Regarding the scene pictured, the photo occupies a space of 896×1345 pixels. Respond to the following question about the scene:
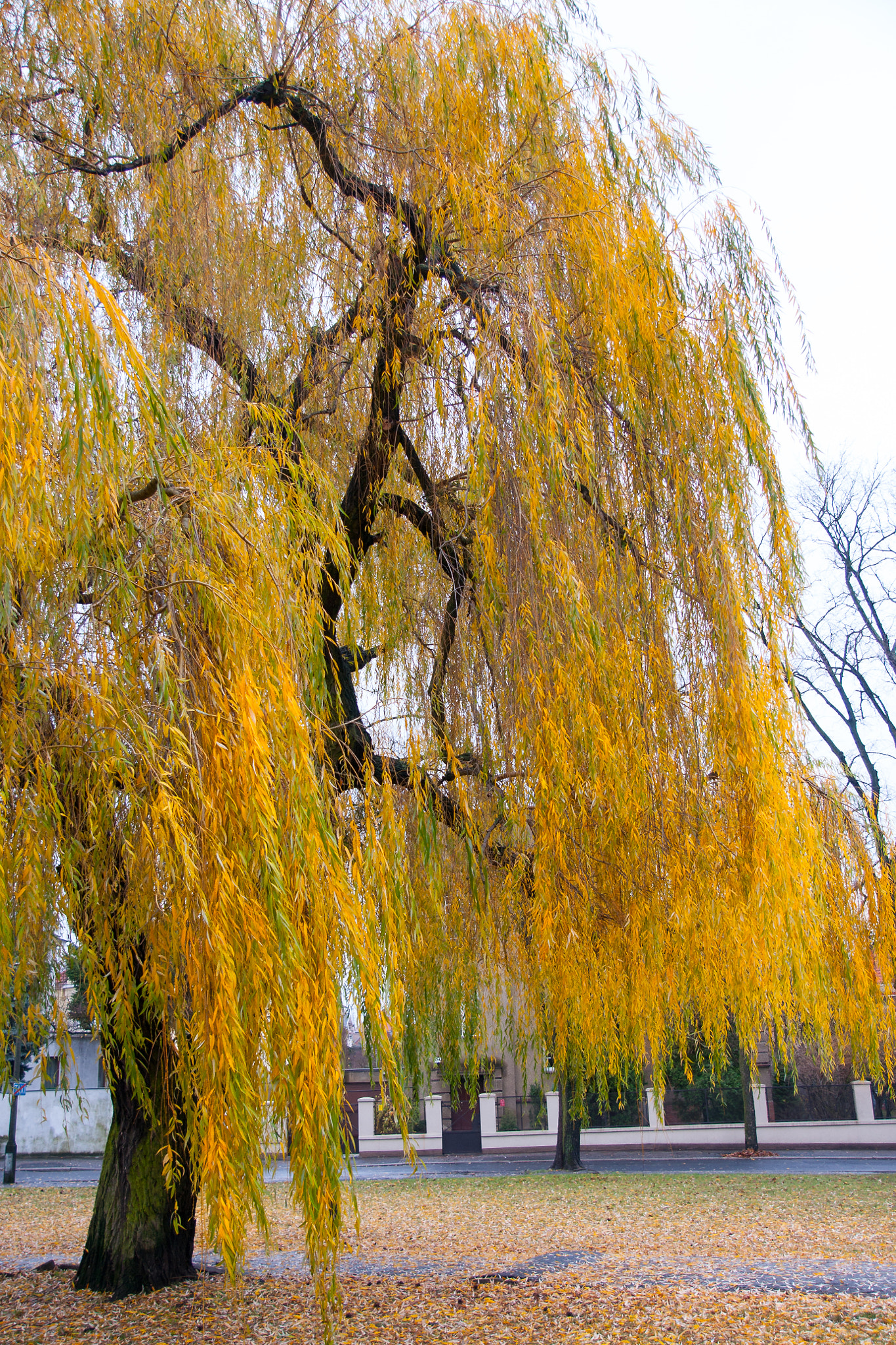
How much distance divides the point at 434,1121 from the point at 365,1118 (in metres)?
1.44

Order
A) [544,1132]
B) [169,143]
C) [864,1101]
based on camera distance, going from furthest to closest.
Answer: [544,1132]
[864,1101]
[169,143]

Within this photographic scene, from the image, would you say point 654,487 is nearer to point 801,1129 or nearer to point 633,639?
point 633,639

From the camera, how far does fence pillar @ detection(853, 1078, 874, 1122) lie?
54.9 ft

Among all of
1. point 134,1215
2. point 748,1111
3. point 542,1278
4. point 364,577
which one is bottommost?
point 748,1111

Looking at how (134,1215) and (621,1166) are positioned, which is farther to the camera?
(621,1166)

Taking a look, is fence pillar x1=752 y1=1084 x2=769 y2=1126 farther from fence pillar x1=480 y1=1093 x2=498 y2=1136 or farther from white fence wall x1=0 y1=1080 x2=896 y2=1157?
fence pillar x1=480 y1=1093 x2=498 y2=1136

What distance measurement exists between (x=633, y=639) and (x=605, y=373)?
1.24 meters

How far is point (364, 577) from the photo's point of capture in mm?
5660

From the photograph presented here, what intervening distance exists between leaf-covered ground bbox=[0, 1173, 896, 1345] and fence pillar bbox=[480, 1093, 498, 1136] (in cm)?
915

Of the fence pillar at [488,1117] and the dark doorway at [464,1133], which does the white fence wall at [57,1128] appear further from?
the fence pillar at [488,1117]

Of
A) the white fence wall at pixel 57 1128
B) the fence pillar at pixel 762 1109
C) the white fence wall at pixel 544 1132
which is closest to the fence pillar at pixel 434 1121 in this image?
the white fence wall at pixel 544 1132

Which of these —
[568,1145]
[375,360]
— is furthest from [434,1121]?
[375,360]

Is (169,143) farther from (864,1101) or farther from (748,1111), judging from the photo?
(864,1101)

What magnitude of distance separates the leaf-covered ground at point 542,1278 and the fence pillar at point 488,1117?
30.0 feet
